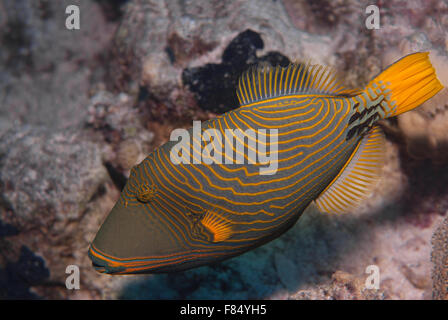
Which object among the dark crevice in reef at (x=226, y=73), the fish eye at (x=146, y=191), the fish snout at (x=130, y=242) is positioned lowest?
the fish snout at (x=130, y=242)

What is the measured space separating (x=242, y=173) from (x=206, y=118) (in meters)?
1.21

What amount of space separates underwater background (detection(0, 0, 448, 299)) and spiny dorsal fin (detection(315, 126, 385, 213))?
860 mm

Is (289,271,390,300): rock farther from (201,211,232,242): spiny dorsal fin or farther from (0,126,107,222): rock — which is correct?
(0,126,107,222): rock

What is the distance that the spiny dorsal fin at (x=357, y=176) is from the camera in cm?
218

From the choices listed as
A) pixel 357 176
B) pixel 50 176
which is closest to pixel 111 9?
pixel 50 176

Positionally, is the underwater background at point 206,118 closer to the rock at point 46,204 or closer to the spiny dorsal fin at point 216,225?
the rock at point 46,204

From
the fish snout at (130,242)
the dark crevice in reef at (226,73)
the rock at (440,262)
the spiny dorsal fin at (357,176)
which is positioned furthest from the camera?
the dark crevice in reef at (226,73)

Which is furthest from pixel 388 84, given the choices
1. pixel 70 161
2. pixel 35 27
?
pixel 35 27

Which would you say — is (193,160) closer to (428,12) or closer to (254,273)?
(254,273)

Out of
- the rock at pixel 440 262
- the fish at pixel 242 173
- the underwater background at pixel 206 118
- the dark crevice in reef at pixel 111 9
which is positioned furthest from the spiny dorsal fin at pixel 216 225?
the dark crevice in reef at pixel 111 9

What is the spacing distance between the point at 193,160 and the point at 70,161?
198 centimetres

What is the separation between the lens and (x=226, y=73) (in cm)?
278

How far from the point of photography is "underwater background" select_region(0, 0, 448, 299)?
2.87 metres

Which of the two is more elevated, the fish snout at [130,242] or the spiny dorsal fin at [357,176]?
the spiny dorsal fin at [357,176]
